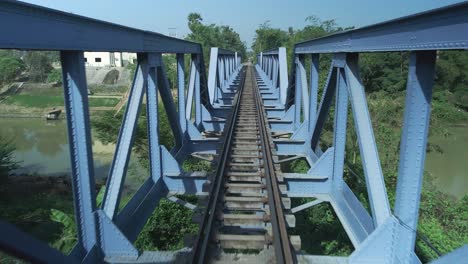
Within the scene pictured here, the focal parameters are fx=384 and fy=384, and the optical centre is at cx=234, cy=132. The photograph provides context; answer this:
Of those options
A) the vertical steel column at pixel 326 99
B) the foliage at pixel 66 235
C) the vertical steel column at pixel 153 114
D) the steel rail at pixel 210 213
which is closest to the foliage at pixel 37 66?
the foliage at pixel 66 235

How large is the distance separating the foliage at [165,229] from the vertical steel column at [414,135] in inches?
479

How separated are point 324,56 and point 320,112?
2736 cm

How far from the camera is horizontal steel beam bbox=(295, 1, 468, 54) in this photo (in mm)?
2896

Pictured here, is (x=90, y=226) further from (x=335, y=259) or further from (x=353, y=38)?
(x=353, y=38)

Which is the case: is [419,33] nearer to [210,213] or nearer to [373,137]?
[373,137]

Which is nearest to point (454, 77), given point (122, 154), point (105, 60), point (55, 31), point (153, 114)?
point (153, 114)

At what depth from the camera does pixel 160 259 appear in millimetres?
4645

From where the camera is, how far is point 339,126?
645 cm

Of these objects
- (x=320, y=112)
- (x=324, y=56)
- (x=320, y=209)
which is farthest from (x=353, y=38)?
(x=324, y=56)

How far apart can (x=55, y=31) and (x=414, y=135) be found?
3410 millimetres

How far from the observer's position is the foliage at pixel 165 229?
15516 mm

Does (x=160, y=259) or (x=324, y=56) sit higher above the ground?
(x=324, y=56)

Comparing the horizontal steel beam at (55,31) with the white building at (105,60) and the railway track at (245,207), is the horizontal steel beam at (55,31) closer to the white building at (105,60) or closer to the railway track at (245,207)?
the railway track at (245,207)

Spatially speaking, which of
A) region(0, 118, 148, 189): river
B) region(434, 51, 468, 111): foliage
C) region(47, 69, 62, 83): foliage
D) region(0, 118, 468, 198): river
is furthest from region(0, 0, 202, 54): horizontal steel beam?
region(47, 69, 62, 83): foliage
